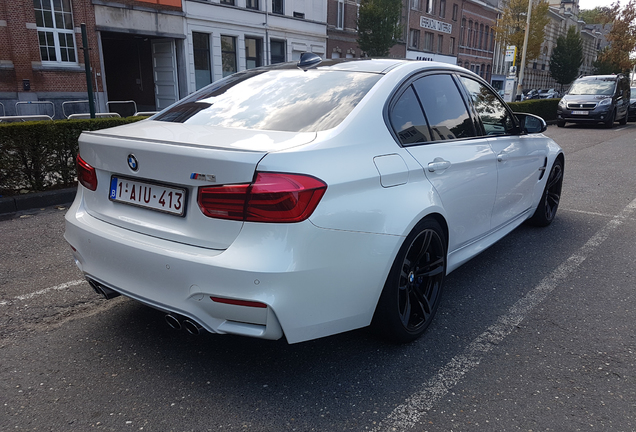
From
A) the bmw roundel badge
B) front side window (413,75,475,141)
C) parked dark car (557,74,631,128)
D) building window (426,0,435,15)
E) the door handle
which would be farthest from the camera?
building window (426,0,435,15)

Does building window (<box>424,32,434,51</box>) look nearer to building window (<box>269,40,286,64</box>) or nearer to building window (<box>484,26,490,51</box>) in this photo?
building window (<box>484,26,490,51</box>)

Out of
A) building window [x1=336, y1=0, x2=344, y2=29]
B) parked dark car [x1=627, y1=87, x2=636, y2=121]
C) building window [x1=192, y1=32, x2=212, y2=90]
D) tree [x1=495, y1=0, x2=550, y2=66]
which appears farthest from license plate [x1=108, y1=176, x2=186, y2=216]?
tree [x1=495, y1=0, x2=550, y2=66]

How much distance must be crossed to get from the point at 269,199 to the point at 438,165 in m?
1.27

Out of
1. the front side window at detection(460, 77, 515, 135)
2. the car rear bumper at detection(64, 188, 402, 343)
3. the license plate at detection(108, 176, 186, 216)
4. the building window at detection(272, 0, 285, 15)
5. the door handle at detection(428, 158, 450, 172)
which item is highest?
the building window at detection(272, 0, 285, 15)

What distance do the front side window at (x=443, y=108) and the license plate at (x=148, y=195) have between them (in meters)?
1.62

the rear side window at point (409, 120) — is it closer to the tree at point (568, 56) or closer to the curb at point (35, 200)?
the curb at point (35, 200)

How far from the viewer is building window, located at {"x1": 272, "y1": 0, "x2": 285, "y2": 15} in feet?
94.3

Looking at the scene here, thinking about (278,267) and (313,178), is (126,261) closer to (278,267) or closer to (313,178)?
(278,267)

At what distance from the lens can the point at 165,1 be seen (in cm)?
2312

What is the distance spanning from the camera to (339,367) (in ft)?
8.96

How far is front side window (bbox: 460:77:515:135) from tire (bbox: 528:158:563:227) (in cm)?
133

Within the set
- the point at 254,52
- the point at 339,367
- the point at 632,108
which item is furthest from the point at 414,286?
the point at 254,52

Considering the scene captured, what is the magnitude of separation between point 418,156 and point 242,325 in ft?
4.50

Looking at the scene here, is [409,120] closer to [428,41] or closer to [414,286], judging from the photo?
[414,286]
